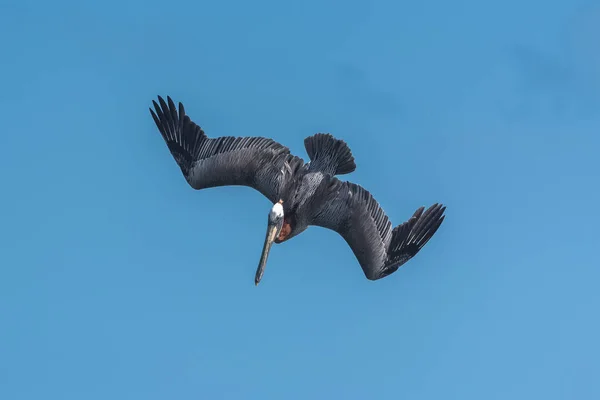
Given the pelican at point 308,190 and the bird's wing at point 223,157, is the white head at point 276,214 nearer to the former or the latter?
the pelican at point 308,190

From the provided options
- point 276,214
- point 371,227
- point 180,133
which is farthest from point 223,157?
point 371,227

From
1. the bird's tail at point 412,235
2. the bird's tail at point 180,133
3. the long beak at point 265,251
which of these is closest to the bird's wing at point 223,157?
the bird's tail at point 180,133

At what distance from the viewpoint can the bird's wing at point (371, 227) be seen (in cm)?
1906

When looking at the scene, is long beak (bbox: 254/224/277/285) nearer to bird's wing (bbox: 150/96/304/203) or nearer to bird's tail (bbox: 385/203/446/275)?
bird's wing (bbox: 150/96/304/203)

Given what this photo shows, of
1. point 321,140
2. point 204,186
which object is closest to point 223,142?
point 204,186

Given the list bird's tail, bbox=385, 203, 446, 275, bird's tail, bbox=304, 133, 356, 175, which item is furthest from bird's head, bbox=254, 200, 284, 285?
bird's tail, bbox=385, 203, 446, 275

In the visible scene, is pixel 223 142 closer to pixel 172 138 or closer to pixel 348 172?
pixel 172 138

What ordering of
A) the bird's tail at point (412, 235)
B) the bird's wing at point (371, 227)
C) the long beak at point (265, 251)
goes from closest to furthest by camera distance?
1. the long beak at point (265, 251)
2. the bird's wing at point (371, 227)
3. the bird's tail at point (412, 235)

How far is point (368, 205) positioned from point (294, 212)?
1738 millimetres

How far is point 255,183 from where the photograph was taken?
19641 millimetres

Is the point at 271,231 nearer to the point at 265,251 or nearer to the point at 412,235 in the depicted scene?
the point at 265,251

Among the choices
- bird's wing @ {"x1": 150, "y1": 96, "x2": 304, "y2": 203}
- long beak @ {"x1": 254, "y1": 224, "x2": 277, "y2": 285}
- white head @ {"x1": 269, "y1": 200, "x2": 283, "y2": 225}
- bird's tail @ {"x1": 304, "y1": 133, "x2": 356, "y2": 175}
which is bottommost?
long beak @ {"x1": 254, "y1": 224, "x2": 277, "y2": 285}

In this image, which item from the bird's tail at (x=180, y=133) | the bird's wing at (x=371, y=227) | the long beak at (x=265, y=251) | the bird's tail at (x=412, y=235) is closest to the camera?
the long beak at (x=265, y=251)

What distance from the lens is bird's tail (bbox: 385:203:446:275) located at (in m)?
19.7
